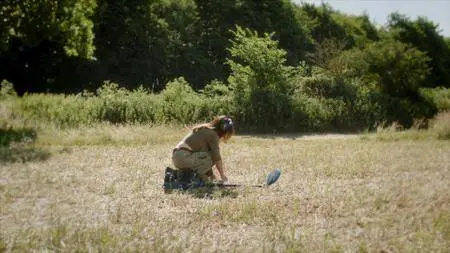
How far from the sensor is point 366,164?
11289 mm

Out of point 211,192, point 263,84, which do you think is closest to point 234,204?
point 211,192

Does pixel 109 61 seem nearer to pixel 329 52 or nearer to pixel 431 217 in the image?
pixel 329 52

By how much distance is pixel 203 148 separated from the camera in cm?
902

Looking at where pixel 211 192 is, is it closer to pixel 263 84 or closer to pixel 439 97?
pixel 263 84

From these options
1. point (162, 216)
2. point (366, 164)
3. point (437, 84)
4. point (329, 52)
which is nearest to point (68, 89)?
point (329, 52)

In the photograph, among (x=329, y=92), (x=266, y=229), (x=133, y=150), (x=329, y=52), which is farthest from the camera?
(x=329, y=52)

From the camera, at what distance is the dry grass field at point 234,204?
575 cm

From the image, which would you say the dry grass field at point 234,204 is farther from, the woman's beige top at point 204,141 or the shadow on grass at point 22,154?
the woman's beige top at point 204,141

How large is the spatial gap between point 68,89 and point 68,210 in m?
25.6

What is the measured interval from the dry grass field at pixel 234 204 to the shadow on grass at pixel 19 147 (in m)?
0.08

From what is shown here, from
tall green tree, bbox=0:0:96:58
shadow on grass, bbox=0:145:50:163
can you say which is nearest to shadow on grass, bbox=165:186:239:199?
shadow on grass, bbox=0:145:50:163

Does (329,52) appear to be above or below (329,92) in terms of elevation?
above

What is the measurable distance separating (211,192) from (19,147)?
7.64 metres

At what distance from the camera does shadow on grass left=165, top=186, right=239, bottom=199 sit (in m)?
8.16
